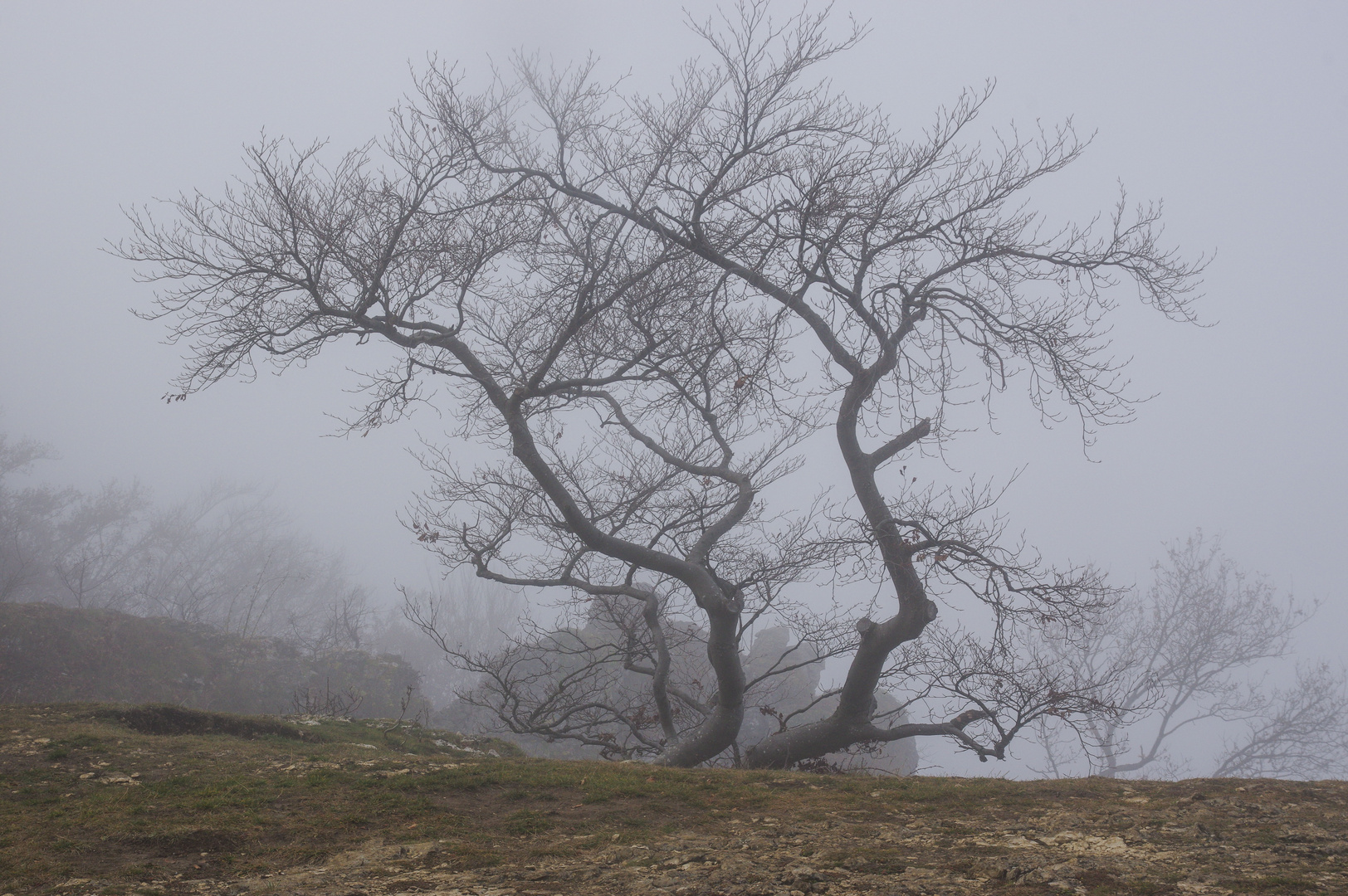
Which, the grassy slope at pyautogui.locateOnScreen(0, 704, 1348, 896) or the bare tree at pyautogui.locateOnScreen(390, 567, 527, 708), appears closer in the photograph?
the grassy slope at pyautogui.locateOnScreen(0, 704, 1348, 896)

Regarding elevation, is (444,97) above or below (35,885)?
above

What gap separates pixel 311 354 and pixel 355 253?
3.56ft

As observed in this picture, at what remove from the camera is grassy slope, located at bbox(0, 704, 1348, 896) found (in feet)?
7.97

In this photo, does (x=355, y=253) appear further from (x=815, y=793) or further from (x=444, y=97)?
(x=815, y=793)

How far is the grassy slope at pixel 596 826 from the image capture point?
2430mm

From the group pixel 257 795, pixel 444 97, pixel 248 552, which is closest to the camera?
pixel 257 795

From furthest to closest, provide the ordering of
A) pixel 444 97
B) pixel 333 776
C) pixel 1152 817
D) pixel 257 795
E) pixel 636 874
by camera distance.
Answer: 1. pixel 444 97
2. pixel 333 776
3. pixel 257 795
4. pixel 1152 817
5. pixel 636 874

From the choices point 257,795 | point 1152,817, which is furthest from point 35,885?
point 1152,817

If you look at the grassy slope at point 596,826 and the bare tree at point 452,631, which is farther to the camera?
the bare tree at point 452,631

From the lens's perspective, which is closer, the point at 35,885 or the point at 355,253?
the point at 35,885

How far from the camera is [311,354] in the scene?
21.9ft

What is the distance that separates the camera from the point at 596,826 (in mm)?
3318

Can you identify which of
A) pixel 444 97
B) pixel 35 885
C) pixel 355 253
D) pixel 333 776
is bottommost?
pixel 35 885

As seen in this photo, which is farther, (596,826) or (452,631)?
(452,631)
